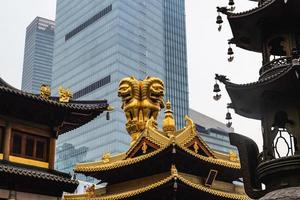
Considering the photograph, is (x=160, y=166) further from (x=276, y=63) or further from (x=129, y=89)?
(x=276, y=63)

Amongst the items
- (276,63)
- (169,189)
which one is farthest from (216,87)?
(169,189)

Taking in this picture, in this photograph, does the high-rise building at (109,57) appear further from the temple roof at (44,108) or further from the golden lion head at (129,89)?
the temple roof at (44,108)

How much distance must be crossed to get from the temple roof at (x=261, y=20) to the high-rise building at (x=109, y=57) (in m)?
113

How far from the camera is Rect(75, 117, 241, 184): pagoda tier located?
33469 millimetres

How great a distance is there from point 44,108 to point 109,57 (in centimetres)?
11597

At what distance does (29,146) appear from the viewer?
1161 inches

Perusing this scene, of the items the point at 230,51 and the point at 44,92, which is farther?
the point at 44,92

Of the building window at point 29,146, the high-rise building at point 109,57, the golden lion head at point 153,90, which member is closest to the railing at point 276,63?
the building window at point 29,146

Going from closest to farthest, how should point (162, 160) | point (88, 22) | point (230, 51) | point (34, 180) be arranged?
point (230, 51), point (34, 180), point (162, 160), point (88, 22)

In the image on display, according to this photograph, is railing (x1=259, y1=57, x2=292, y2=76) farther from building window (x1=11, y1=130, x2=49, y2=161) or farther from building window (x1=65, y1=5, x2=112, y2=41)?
building window (x1=65, y1=5, x2=112, y2=41)

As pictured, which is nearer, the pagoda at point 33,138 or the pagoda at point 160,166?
the pagoda at point 33,138

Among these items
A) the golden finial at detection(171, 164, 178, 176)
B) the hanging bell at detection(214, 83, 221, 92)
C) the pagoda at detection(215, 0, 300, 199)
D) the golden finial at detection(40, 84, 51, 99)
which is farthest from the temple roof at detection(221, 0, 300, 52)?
the golden finial at detection(171, 164, 178, 176)

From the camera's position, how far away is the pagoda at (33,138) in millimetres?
27359

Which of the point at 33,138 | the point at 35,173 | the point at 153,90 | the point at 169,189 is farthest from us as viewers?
the point at 153,90
